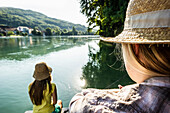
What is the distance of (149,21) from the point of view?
776mm

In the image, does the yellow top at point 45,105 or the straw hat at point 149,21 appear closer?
the straw hat at point 149,21

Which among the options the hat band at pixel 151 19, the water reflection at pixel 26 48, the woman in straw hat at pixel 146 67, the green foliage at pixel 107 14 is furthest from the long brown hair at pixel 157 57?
the water reflection at pixel 26 48

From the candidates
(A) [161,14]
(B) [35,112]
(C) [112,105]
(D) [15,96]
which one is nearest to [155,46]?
(A) [161,14]

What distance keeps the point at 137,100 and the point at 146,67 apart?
0.80 ft

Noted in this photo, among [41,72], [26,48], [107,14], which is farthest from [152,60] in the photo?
[26,48]

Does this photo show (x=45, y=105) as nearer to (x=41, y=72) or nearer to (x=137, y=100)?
(x=41, y=72)

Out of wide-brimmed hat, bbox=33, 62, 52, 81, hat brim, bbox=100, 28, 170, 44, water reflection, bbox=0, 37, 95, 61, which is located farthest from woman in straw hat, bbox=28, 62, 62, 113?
water reflection, bbox=0, 37, 95, 61

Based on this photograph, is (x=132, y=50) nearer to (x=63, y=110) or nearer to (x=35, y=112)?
(x=35, y=112)

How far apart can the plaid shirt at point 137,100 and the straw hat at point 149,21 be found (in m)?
0.27

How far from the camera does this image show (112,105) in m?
0.75

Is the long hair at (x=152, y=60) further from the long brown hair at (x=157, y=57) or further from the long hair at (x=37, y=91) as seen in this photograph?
the long hair at (x=37, y=91)

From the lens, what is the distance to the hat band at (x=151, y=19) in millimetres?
685

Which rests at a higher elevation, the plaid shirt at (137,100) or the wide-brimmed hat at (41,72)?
the plaid shirt at (137,100)

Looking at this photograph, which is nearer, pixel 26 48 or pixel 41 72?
pixel 41 72
